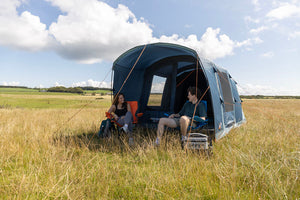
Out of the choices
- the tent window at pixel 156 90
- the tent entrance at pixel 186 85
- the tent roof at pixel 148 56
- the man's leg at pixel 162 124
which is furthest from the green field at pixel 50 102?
the tent entrance at pixel 186 85

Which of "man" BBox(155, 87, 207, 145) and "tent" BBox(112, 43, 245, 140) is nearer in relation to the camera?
"man" BBox(155, 87, 207, 145)

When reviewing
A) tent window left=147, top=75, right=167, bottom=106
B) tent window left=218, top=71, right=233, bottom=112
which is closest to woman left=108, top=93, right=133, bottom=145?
tent window left=147, top=75, right=167, bottom=106

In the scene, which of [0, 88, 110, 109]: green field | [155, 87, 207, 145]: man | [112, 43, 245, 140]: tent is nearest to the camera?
[155, 87, 207, 145]: man

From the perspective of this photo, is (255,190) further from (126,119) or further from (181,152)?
(126,119)

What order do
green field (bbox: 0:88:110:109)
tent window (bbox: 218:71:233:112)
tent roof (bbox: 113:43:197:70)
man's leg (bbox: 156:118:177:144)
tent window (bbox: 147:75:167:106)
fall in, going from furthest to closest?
green field (bbox: 0:88:110:109) → tent window (bbox: 147:75:167:106) → tent window (bbox: 218:71:233:112) → tent roof (bbox: 113:43:197:70) → man's leg (bbox: 156:118:177:144)

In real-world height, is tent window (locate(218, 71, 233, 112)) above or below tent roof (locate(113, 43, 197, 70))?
below

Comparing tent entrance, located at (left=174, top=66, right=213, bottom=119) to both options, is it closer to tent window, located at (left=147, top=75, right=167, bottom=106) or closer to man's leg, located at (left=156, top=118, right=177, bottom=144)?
tent window, located at (left=147, top=75, right=167, bottom=106)

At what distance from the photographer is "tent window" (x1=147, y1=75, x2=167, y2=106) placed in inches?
236

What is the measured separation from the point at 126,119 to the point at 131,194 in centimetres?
257

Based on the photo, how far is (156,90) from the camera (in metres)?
6.02

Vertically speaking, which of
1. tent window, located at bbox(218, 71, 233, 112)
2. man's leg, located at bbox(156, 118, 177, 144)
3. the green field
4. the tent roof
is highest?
the tent roof

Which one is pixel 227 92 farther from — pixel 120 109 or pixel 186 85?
pixel 120 109

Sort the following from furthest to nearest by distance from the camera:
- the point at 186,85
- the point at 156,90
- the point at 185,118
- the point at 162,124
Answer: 1. the point at 186,85
2. the point at 156,90
3. the point at 162,124
4. the point at 185,118

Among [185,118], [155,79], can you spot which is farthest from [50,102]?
[185,118]
